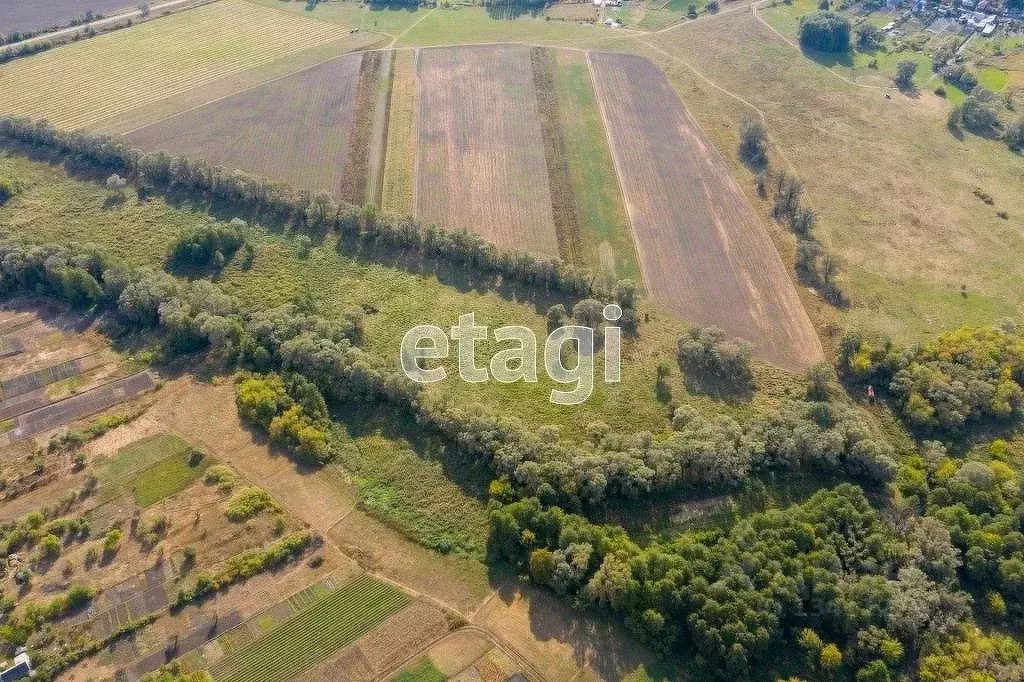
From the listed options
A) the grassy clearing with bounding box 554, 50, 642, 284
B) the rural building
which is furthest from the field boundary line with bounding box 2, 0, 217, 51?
the rural building

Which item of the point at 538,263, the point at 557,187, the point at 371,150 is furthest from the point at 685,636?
the point at 371,150

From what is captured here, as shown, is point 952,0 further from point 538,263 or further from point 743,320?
point 538,263

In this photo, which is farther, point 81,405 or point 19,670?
point 81,405

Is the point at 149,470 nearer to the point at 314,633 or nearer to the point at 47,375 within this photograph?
the point at 47,375

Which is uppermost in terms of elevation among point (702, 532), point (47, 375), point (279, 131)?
point (279, 131)

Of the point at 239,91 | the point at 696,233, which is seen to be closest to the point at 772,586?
the point at 696,233

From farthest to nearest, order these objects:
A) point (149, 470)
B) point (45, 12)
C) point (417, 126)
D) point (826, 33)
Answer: point (45, 12) < point (826, 33) < point (417, 126) < point (149, 470)

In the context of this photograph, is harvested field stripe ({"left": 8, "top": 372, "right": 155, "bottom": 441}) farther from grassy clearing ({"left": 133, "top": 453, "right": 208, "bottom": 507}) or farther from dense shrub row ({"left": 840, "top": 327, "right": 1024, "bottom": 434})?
dense shrub row ({"left": 840, "top": 327, "right": 1024, "bottom": 434})

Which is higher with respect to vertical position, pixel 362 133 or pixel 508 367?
pixel 362 133

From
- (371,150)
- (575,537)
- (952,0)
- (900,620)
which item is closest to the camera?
(900,620)
